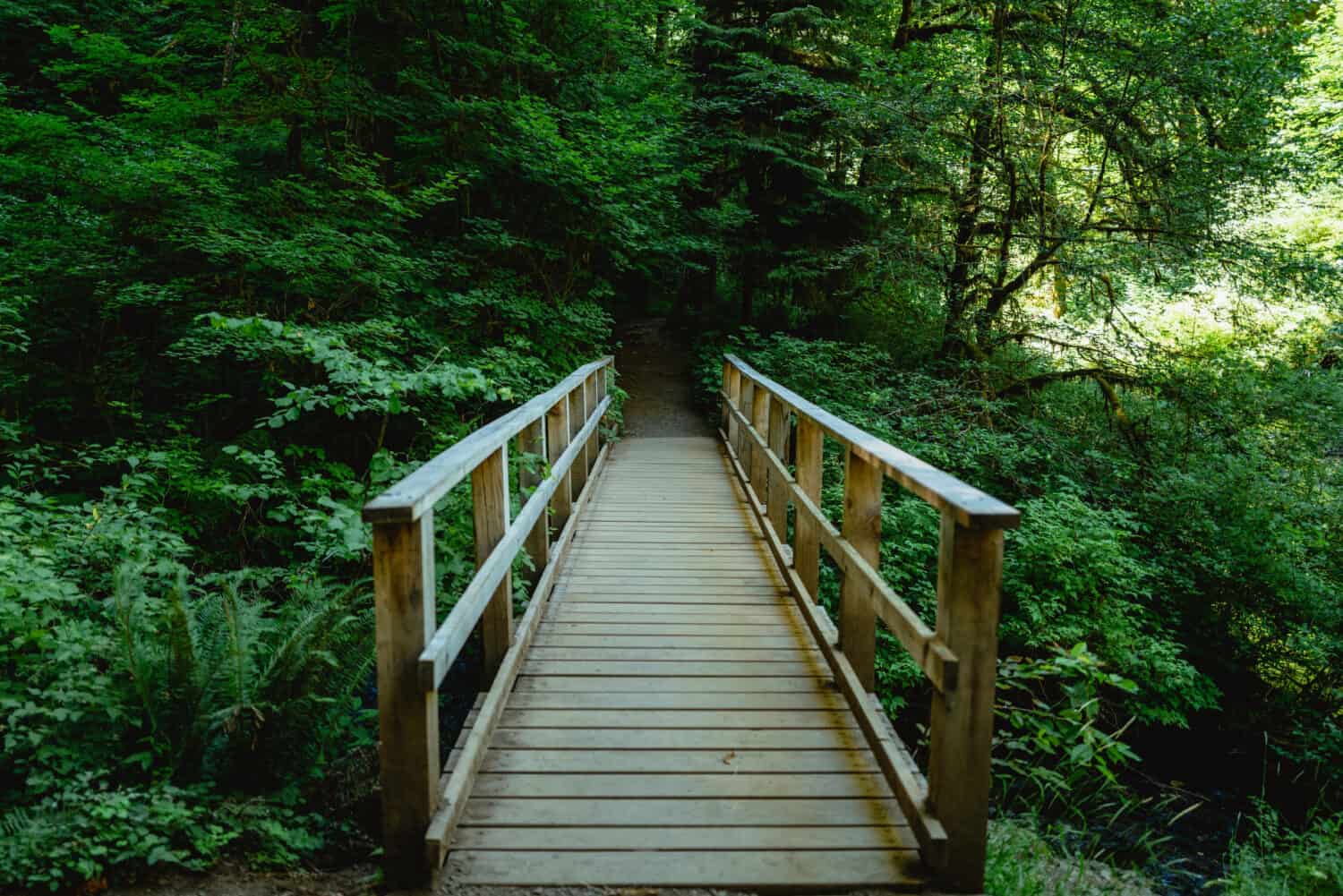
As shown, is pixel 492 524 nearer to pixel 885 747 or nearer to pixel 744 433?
pixel 885 747

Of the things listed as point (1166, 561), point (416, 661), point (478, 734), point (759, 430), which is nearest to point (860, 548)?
point (478, 734)

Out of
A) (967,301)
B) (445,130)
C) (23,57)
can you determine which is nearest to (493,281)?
(445,130)

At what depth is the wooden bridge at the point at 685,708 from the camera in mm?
2064

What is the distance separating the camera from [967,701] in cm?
204

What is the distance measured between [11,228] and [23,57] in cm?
679

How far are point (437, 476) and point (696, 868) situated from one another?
1.41 meters

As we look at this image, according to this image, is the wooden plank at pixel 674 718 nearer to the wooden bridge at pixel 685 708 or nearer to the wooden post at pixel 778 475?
the wooden bridge at pixel 685 708

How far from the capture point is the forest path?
Answer: 1319 centimetres

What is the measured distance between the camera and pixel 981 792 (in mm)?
2092

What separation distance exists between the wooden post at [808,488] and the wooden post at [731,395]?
4.16m

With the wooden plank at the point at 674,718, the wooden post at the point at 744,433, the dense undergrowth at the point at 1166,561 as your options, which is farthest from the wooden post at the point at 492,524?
the wooden post at the point at 744,433

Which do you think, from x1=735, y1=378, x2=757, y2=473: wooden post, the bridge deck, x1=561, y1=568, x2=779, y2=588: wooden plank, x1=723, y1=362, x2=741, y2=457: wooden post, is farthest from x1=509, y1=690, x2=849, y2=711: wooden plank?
x1=723, y1=362, x2=741, y2=457: wooden post

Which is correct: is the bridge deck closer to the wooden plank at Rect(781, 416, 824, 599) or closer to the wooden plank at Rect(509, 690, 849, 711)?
the wooden plank at Rect(509, 690, 849, 711)

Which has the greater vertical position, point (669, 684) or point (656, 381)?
point (656, 381)
